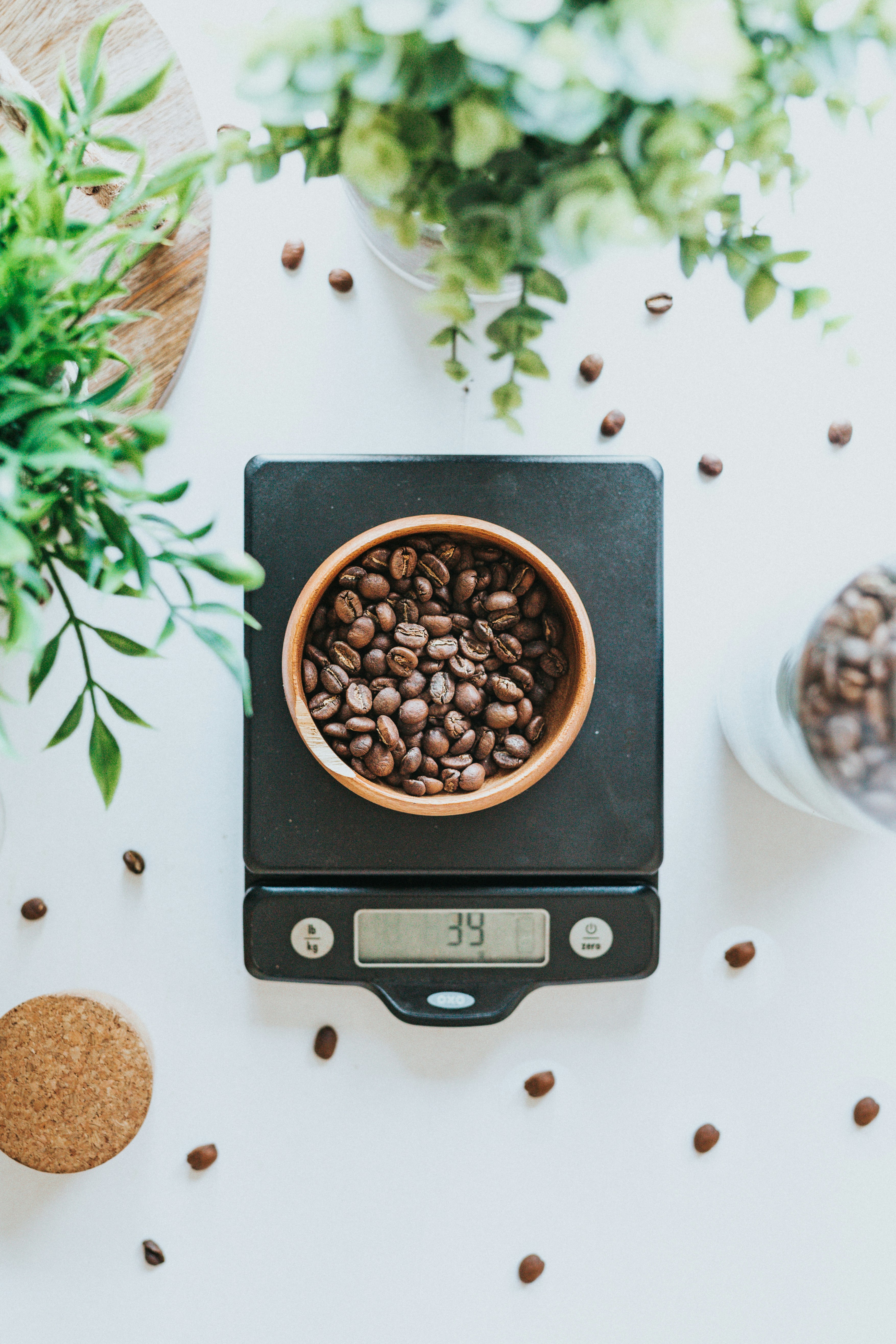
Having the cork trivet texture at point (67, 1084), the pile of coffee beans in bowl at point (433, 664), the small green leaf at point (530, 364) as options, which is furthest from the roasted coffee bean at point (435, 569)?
the cork trivet texture at point (67, 1084)

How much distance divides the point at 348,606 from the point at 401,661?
2.3 inches

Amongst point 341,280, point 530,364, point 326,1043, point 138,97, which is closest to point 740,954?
point 326,1043

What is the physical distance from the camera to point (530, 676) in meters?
0.79

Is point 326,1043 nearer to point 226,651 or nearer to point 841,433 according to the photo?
point 226,651

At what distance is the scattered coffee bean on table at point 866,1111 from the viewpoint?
3.13 ft

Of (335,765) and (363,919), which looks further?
(363,919)

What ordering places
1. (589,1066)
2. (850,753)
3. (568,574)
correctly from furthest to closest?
→ (589,1066) → (568,574) → (850,753)

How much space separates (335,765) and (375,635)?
114mm

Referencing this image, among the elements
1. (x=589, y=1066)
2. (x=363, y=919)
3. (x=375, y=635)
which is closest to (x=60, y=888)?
(x=363, y=919)

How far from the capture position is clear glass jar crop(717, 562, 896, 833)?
72 centimetres

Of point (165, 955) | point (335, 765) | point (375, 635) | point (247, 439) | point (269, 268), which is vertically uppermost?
point (269, 268)

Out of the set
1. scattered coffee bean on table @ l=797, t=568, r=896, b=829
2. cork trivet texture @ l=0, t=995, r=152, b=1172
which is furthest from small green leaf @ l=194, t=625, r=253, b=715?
cork trivet texture @ l=0, t=995, r=152, b=1172

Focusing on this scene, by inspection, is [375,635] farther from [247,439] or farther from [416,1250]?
[416,1250]

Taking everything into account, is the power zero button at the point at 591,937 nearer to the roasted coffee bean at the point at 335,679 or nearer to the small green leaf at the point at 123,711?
the roasted coffee bean at the point at 335,679
